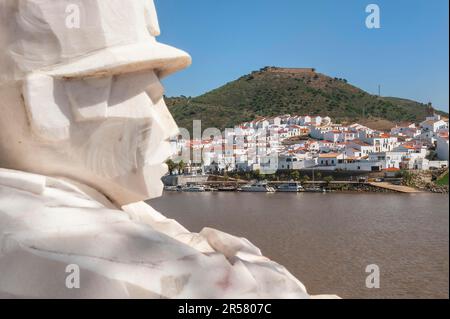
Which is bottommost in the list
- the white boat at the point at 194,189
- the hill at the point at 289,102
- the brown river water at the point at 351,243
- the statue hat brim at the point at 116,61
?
the brown river water at the point at 351,243

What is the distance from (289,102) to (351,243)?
58.9m

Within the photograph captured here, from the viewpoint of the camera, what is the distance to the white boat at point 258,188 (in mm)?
32931

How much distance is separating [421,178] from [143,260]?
3359cm

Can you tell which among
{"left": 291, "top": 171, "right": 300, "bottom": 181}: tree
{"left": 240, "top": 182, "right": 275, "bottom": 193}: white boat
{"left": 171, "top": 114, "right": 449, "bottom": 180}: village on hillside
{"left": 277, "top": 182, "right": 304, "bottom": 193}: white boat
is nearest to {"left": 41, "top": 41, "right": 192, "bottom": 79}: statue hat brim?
{"left": 171, "top": 114, "right": 449, "bottom": 180}: village on hillside

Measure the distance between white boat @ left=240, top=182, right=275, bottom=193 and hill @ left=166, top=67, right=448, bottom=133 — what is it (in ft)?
77.5

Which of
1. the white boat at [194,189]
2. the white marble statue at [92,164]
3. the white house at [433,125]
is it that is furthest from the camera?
the white house at [433,125]

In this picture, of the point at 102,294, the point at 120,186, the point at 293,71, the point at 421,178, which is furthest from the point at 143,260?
the point at 293,71

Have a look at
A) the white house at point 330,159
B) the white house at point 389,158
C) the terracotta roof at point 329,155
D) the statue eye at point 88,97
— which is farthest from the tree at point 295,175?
the statue eye at point 88,97

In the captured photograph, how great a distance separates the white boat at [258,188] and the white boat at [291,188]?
82 centimetres

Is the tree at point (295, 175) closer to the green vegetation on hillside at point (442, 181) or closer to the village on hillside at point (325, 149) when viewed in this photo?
the village on hillside at point (325, 149)

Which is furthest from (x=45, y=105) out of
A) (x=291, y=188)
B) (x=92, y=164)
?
(x=291, y=188)

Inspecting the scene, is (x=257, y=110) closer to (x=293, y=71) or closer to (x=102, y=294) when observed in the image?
(x=293, y=71)

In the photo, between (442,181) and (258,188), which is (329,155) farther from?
(442,181)

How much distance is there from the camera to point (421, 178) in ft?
108
